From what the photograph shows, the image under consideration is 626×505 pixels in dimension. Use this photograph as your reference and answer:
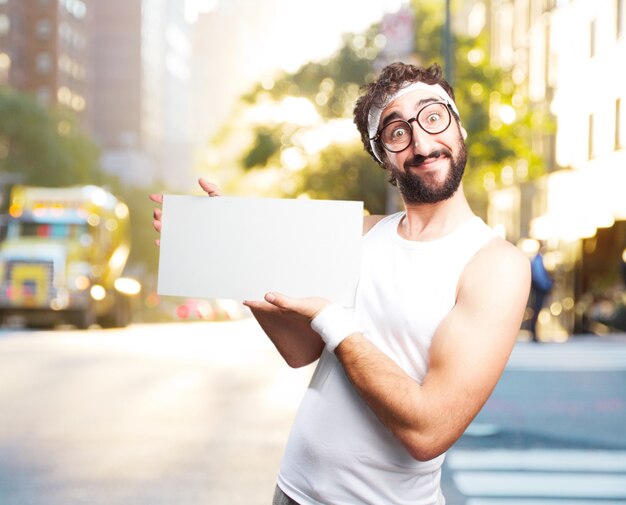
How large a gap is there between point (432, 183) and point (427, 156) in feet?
0.23

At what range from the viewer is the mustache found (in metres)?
2.91

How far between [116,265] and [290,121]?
1617 cm

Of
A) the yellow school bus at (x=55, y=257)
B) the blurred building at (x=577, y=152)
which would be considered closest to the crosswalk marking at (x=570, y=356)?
the blurred building at (x=577, y=152)

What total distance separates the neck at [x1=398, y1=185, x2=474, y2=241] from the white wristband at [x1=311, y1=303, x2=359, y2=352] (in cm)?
29

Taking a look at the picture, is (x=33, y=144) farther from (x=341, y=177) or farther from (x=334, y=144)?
(x=334, y=144)

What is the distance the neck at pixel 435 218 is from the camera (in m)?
2.95

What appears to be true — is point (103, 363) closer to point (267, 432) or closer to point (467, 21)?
point (267, 432)

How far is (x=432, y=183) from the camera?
9.61 feet

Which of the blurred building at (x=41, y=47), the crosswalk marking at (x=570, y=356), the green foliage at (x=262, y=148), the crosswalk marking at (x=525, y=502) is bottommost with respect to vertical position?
the crosswalk marking at (x=525, y=502)

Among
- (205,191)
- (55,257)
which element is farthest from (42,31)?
(205,191)

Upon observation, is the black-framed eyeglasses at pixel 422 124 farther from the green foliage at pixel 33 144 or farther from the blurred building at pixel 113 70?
the blurred building at pixel 113 70

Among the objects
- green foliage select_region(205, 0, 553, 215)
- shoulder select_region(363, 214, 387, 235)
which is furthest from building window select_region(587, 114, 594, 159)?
shoulder select_region(363, 214, 387, 235)

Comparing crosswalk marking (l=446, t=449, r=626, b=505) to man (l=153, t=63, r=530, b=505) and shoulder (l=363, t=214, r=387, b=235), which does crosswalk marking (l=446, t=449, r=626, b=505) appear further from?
man (l=153, t=63, r=530, b=505)

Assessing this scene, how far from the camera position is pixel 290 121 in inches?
1817
